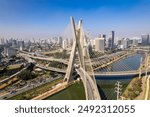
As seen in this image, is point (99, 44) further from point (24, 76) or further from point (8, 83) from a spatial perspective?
point (8, 83)

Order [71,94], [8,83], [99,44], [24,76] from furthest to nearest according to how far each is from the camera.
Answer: [99,44] < [24,76] < [8,83] < [71,94]

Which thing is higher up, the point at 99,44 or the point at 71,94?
the point at 99,44

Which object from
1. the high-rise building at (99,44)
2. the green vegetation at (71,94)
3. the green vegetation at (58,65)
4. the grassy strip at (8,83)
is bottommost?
the green vegetation at (71,94)

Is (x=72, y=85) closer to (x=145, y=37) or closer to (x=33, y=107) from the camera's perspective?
(x=33, y=107)

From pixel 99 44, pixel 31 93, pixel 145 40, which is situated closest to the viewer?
pixel 31 93

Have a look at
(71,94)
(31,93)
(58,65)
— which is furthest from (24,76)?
(58,65)

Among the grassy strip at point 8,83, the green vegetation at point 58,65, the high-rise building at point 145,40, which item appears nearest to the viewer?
the grassy strip at point 8,83

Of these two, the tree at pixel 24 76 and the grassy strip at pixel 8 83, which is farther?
the tree at pixel 24 76

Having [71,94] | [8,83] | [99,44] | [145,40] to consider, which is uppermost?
[145,40]

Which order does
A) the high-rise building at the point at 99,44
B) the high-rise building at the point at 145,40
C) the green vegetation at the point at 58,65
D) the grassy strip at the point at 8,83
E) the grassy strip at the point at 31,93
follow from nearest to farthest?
the grassy strip at the point at 31,93 < the grassy strip at the point at 8,83 < the green vegetation at the point at 58,65 < the high-rise building at the point at 99,44 < the high-rise building at the point at 145,40

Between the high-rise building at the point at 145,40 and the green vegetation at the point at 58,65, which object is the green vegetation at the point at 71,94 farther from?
the high-rise building at the point at 145,40

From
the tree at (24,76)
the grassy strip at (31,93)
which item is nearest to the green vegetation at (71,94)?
the grassy strip at (31,93)

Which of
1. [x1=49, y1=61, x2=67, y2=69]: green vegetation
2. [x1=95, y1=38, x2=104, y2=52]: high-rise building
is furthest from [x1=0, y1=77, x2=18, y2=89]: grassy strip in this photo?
[x1=95, y1=38, x2=104, y2=52]: high-rise building
